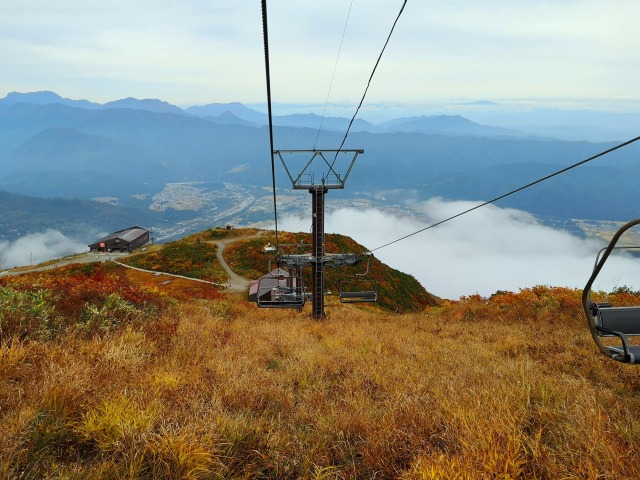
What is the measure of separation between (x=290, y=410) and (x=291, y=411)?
4cm

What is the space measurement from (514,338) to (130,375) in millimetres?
9355

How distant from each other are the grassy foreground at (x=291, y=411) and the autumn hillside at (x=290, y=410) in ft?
0.07

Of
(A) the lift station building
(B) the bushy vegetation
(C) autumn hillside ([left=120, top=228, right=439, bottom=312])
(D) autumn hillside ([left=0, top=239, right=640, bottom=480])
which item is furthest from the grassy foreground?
(A) the lift station building

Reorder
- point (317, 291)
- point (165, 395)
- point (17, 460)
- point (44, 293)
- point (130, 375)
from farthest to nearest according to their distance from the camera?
point (317, 291) < point (44, 293) < point (130, 375) < point (165, 395) < point (17, 460)

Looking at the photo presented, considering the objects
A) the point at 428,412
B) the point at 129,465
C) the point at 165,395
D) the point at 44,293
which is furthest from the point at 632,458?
the point at 44,293

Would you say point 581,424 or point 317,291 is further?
point 317,291

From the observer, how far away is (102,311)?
8.81m

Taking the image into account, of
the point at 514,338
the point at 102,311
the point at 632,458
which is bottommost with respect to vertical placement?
the point at 514,338

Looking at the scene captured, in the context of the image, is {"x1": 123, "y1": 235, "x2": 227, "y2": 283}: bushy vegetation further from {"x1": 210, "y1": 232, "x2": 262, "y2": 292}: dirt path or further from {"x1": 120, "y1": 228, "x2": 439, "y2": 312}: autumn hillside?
{"x1": 210, "y1": 232, "x2": 262, "y2": 292}: dirt path

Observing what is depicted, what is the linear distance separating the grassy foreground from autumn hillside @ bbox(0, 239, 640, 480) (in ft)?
0.07

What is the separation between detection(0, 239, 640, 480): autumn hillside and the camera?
3.41 metres

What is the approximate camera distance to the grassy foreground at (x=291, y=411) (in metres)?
3.41

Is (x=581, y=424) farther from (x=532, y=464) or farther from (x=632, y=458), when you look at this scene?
(x=532, y=464)

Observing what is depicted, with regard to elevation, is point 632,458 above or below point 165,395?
above
